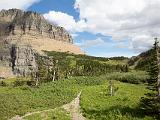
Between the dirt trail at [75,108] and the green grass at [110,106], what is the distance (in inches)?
40.0

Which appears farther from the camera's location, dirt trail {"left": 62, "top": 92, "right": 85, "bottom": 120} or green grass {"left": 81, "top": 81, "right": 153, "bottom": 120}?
dirt trail {"left": 62, "top": 92, "right": 85, "bottom": 120}

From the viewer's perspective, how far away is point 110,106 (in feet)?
206

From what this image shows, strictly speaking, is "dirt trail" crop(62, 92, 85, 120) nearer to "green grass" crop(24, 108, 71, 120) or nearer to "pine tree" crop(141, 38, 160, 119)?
Result: "green grass" crop(24, 108, 71, 120)

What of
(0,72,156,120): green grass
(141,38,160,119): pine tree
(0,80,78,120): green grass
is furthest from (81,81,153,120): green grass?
(0,80,78,120): green grass

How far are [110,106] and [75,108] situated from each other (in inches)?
284

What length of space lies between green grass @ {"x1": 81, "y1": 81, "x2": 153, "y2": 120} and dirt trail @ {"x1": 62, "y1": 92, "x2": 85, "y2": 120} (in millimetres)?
1015

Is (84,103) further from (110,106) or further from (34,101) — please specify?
(34,101)

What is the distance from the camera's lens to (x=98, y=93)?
256 ft

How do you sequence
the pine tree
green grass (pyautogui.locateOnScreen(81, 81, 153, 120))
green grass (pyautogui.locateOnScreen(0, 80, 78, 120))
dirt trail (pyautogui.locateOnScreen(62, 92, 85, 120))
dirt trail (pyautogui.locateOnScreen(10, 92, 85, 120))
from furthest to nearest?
green grass (pyautogui.locateOnScreen(0, 80, 78, 120)) < dirt trail (pyautogui.locateOnScreen(10, 92, 85, 120)) < dirt trail (pyautogui.locateOnScreen(62, 92, 85, 120)) < green grass (pyautogui.locateOnScreen(81, 81, 153, 120)) < the pine tree

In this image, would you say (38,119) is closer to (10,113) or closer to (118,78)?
(10,113)

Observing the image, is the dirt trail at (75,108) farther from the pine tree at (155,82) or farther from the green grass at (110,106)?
the pine tree at (155,82)

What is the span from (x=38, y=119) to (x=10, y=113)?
835cm

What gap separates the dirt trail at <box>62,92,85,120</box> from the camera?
58244 mm

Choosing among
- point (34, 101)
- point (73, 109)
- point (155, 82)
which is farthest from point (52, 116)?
point (155, 82)
